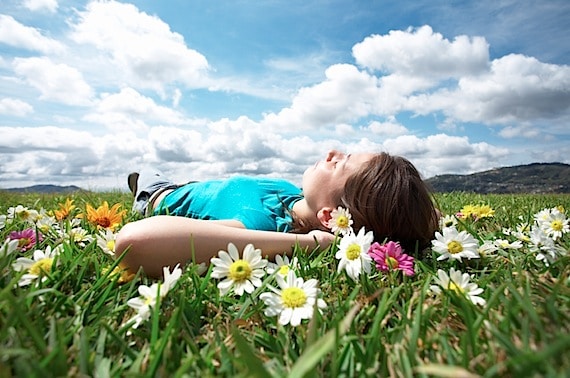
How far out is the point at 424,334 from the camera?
117 centimetres

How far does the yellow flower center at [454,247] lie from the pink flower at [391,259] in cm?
27

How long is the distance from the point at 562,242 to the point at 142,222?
2.48 meters

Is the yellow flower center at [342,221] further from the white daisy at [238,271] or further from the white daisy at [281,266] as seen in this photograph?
the white daisy at [238,271]

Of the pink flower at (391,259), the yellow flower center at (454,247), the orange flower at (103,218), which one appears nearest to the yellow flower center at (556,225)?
the yellow flower center at (454,247)

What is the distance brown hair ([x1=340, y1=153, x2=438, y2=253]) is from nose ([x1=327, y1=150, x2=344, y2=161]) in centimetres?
26

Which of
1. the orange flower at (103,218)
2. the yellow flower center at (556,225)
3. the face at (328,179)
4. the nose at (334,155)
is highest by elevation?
the nose at (334,155)

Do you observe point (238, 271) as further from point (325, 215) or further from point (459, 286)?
point (325, 215)

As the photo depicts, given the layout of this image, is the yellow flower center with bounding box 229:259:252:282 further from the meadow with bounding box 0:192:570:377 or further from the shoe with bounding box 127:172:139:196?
the shoe with bounding box 127:172:139:196

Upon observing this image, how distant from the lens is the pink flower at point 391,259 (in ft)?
6.10

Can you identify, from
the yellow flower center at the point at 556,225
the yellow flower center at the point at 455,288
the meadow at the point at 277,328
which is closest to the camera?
the meadow at the point at 277,328

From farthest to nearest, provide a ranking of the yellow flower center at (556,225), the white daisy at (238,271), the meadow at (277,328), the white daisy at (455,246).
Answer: the yellow flower center at (556,225)
the white daisy at (455,246)
the white daisy at (238,271)
the meadow at (277,328)

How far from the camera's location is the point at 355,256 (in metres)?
1.84

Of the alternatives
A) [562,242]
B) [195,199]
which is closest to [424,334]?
[562,242]

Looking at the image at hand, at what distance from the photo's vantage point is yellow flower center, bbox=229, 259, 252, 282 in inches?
63.6
